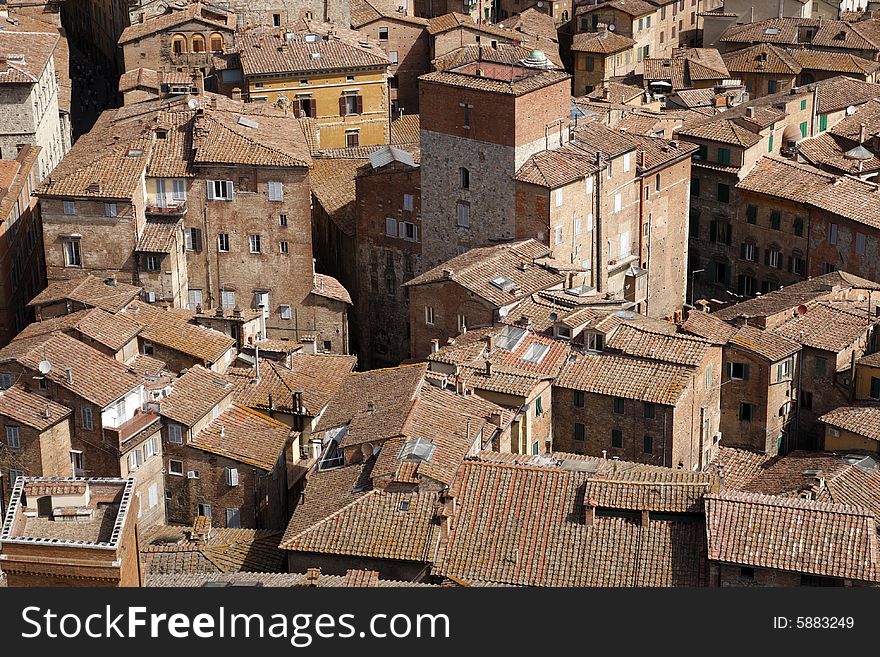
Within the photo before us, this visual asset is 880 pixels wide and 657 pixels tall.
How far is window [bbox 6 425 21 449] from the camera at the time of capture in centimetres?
7475

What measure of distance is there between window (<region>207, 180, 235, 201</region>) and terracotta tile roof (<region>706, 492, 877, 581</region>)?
3473cm

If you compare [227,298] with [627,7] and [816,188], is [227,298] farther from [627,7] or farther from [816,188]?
[627,7]

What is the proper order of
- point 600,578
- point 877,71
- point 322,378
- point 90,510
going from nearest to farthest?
point 90,510 → point 600,578 → point 322,378 → point 877,71

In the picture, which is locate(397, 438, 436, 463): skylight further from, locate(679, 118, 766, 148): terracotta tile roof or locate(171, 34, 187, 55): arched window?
locate(171, 34, 187, 55): arched window

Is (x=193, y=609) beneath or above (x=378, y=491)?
above

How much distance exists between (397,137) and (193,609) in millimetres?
76549

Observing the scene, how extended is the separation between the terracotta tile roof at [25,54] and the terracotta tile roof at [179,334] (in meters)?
23.0

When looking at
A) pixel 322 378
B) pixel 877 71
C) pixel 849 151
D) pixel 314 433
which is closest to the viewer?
pixel 314 433

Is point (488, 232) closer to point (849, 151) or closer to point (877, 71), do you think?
point (849, 151)

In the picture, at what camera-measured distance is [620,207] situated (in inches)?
3629

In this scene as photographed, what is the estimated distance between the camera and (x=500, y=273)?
8544 cm

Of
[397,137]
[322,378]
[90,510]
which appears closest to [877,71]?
[397,137]

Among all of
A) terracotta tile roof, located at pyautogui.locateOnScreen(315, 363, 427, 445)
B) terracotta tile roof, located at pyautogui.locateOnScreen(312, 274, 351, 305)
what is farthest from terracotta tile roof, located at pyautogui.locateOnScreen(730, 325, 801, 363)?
terracotta tile roof, located at pyautogui.locateOnScreen(312, 274, 351, 305)

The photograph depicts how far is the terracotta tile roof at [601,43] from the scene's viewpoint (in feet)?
440
